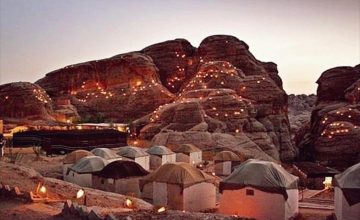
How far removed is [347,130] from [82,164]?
1553 inches

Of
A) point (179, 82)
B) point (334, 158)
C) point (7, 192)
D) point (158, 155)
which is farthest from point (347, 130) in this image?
point (7, 192)

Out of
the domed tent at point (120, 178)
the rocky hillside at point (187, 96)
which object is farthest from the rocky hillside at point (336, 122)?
the domed tent at point (120, 178)

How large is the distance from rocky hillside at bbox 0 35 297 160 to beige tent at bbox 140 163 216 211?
22347 millimetres

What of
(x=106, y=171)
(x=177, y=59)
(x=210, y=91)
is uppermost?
(x=177, y=59)

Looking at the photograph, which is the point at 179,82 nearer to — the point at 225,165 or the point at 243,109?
the point at 243,109

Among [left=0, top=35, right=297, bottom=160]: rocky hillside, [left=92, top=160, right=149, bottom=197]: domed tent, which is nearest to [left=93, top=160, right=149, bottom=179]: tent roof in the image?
[left=92, top=160, right=149, bottom=197]: domed tent

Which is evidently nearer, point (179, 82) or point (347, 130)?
point (347, 130)

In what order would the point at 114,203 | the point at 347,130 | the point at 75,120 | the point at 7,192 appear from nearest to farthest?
the point at 7,192
the point at 114,203
the point at 347,130
the point at 75,120

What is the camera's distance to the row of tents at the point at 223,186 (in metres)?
21.7

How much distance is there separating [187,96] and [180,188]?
1509 inches

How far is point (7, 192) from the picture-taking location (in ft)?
52.8

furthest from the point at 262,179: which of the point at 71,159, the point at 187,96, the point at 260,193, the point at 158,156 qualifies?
the point at 187,96

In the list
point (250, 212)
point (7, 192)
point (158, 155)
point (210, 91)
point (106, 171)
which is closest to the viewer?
point (7, 192)

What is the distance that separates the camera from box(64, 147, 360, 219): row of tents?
21.7 meters
